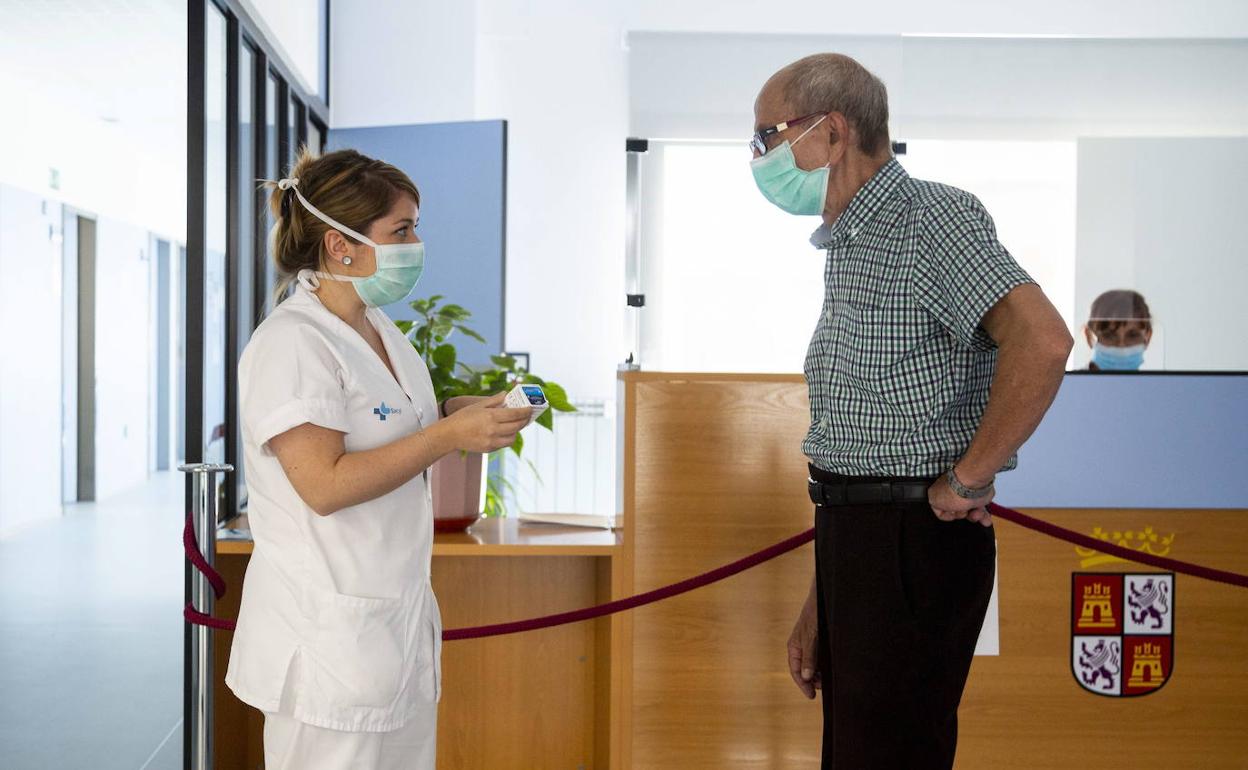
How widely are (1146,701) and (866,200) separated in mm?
1528

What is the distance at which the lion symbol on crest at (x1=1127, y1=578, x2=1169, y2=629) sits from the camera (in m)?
2.57

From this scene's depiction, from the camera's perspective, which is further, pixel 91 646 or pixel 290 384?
pixel 91 646

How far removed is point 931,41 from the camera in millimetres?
2859

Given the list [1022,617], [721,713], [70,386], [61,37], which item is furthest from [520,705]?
[70,386]

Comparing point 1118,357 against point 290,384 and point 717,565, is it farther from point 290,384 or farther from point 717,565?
point 290,384

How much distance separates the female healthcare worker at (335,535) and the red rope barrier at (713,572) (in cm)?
57

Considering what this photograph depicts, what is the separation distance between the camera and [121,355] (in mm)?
10945

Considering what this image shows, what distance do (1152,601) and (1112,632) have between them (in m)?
0.11

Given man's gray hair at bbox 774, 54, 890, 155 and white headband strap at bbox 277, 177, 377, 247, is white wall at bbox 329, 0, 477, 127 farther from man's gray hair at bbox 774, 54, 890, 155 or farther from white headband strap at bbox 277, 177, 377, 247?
man's gray hair at bbox 774, 54, 890, 155

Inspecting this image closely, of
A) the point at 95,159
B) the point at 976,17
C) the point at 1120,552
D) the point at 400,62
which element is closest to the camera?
the point at 1120,552

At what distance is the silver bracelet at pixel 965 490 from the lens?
1.57 metres

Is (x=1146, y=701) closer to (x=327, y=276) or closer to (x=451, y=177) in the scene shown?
(x=327, y=276)

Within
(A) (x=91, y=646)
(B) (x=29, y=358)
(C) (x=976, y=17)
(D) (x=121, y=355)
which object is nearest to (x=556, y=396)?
(A) (x=91, y=646)

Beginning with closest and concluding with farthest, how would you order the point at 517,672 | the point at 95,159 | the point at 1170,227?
the point at 1170,227 < the point at 517,672 < the point at 95,159
